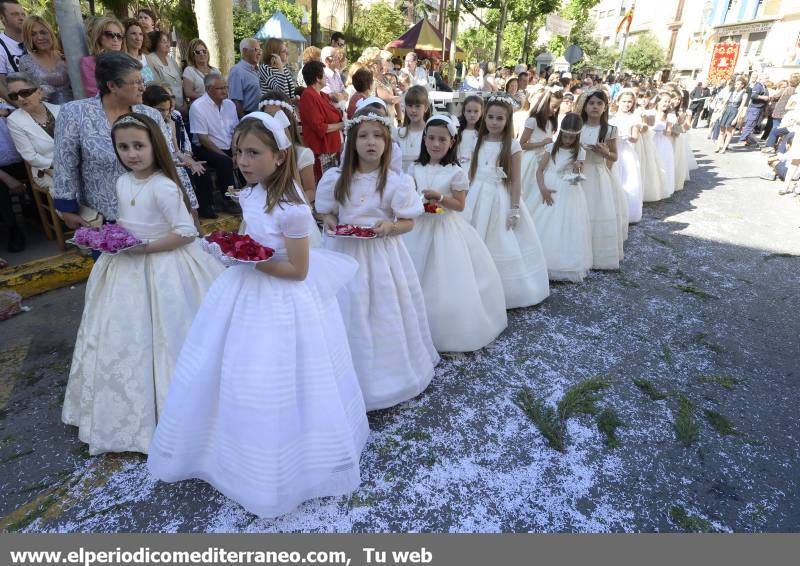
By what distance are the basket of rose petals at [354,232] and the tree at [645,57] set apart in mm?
48637

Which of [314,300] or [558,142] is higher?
[558,142]

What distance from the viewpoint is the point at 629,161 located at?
7.58 metres

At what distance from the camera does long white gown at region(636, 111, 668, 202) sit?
8.43m

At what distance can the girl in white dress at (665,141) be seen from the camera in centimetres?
895

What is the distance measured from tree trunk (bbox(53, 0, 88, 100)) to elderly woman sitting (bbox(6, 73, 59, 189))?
2.86 feet

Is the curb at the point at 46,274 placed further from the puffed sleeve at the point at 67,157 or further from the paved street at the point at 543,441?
the puffed sleeve at the point at 67,157

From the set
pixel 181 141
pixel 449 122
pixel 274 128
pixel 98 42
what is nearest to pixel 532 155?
pixel 449 122

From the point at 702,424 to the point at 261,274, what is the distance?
308 cm

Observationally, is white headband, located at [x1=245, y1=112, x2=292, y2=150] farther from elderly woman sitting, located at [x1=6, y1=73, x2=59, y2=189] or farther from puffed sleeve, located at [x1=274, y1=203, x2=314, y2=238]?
elderly woman sitting, located at [x1=6, y1=73, x2=59, y2=189]

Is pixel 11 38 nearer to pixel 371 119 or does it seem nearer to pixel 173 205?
pixel 173 205

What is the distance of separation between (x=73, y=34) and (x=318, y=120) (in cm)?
263

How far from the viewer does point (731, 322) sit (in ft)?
15.1

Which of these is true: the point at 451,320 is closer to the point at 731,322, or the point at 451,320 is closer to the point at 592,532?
the point at 592,532

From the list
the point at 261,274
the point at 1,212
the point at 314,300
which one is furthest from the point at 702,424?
the point at 1,212
